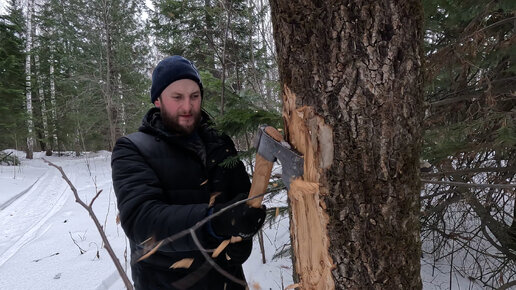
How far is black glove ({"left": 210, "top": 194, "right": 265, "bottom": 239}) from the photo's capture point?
1.21 metres

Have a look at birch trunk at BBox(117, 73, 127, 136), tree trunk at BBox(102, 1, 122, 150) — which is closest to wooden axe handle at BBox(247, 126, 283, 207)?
tree trunk at BBox(102, 1, 122, 150)

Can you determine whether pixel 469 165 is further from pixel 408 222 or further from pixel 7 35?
pixel 7 35

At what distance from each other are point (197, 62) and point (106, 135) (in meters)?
12.0

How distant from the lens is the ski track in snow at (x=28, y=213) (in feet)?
15.0

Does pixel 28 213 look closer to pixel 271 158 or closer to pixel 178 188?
pixel 178 188

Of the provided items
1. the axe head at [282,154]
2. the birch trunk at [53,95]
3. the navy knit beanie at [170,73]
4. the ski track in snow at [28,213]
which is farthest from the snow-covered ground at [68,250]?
the birch trunk at [53,95]

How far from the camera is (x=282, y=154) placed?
1081mm

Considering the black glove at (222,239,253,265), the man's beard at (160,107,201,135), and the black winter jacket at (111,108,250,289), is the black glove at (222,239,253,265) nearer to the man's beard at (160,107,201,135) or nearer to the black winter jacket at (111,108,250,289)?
the black winter jacket at (111,108,250,289)

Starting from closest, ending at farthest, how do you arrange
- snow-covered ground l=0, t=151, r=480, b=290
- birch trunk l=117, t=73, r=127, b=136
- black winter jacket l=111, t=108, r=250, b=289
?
black winter jacket l=111, t=108, r=250, b=289
snow-covered ground l=0, t=151, r=480, b=290
birch trunk l=117, t=73, r=127, b=136

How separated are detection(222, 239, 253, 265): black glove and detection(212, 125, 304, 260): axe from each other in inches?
12.3

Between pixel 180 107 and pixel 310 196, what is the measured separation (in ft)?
3.40

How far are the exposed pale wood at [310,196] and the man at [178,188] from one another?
254mm

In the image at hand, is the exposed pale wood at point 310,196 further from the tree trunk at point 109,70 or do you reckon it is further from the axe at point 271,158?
the tree trunk at point 109,70

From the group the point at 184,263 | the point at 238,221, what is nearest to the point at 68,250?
the point at 184,263
